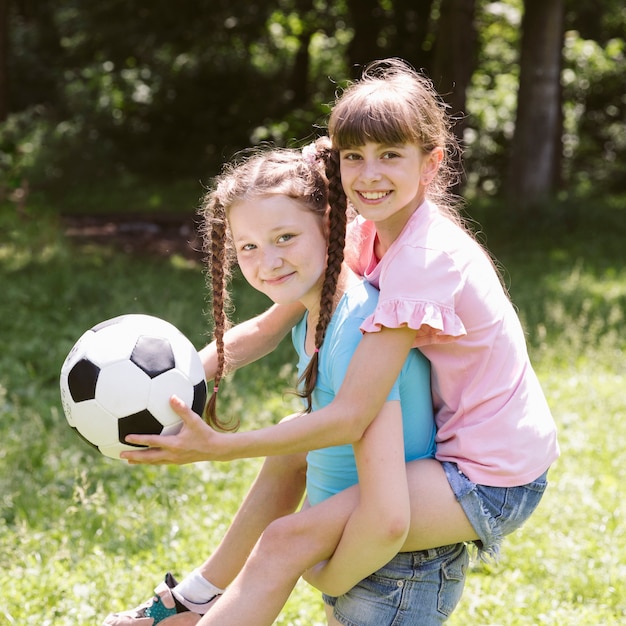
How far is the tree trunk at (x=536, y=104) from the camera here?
10734mm

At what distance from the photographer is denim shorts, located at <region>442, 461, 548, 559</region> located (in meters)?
2.27

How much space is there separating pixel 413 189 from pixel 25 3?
23.1 metres

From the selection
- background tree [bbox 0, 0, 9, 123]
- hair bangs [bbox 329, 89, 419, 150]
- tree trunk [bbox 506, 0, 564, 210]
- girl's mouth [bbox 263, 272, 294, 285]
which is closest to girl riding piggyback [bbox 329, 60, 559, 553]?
hair bangs [bbox 329, 89, 419, 150]

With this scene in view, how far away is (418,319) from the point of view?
2.13 meters

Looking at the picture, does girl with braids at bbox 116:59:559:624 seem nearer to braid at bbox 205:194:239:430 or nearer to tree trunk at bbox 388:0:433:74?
braid at bbox 205:194:239:430

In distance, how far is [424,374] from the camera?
2.36 metres

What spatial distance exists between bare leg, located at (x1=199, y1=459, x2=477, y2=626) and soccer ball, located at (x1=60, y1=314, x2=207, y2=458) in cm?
39

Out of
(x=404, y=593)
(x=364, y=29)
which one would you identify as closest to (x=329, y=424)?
(x=404, y=593)

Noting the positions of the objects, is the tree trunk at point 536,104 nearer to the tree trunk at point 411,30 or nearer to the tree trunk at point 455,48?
the tree trunk at point 455,48

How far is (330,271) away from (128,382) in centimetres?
60

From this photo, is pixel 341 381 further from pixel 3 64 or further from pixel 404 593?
pixel 3 64

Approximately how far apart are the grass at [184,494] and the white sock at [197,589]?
17.5 inches

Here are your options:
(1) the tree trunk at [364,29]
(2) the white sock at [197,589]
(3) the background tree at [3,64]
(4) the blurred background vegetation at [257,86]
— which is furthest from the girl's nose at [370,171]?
(1) the tree trunk at [364,29]

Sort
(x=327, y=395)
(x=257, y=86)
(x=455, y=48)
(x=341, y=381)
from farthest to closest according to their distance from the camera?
(x=257, y=86) < (x=455, y=48) < (x=327, y=395) < (x=341, y=381)
